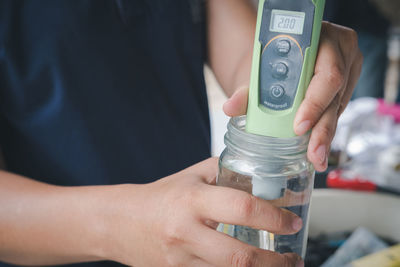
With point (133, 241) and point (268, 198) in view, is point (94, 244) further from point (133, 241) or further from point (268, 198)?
point (268, 198)

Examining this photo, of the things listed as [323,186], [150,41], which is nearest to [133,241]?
[150,41]

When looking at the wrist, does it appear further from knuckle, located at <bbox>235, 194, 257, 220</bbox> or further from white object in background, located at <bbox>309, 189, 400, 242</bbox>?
white object in background, located at <bbox>309, 189, 400, 242</bbox>

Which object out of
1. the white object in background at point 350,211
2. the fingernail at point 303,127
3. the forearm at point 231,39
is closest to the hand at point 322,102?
the fingernail at point 303,127

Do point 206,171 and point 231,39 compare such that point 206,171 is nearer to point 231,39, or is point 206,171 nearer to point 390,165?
point 231,39

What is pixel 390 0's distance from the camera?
12.5 ft

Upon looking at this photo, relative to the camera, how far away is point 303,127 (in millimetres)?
362

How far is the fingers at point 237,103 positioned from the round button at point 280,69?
1.4 inches

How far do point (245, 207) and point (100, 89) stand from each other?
353mm

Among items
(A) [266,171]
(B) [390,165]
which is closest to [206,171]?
(A) [266,171]

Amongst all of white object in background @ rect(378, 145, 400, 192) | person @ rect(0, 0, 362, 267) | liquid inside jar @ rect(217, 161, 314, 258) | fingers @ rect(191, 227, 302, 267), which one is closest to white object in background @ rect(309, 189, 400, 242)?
white object in background @ rect(378, 145, 400, 192)

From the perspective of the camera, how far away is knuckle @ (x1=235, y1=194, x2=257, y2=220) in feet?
1.12

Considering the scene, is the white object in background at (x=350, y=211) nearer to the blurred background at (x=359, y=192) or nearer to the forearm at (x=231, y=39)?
the blurred background at (x=359, y=192)

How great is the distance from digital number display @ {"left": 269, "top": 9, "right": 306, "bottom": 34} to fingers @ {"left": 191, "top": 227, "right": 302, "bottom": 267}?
183 millimetres

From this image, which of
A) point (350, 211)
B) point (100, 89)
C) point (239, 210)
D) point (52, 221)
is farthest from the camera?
point (350, 211)
